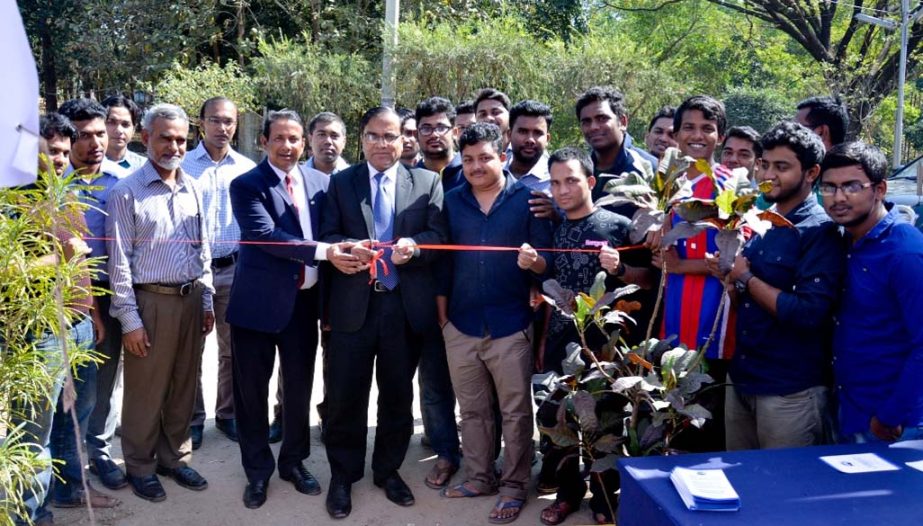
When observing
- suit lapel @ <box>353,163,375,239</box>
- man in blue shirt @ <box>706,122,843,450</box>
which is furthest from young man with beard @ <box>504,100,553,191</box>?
man in blue shirt @ <box>706,122,843,450</box>

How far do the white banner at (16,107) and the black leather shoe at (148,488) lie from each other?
110 inches

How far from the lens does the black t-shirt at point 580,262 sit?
399cm

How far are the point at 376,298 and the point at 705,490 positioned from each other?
7.29 feet

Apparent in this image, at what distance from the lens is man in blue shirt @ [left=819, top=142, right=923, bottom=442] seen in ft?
9.99

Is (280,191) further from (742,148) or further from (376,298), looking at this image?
(742,148)

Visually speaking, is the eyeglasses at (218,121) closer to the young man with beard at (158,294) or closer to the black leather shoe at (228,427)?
the young man with beard at (158,294)

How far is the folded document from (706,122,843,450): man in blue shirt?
107 cm

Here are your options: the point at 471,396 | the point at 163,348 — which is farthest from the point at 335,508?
the point at 163,348

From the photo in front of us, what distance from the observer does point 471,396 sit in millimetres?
4316

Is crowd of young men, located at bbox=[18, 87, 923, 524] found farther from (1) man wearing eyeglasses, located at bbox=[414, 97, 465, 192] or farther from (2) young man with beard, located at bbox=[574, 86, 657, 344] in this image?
(1) man wearing eyeglasses, located at bbox=[414, 97, 465, 192]

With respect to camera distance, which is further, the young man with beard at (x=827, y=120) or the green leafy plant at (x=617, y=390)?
the young man with beard at (x=827, y=120)

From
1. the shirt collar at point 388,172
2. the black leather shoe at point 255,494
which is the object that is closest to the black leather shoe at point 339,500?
the black leather shoe at point 255,494

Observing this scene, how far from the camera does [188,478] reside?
446cm

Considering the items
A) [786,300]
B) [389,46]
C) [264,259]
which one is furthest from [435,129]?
[389,46]
